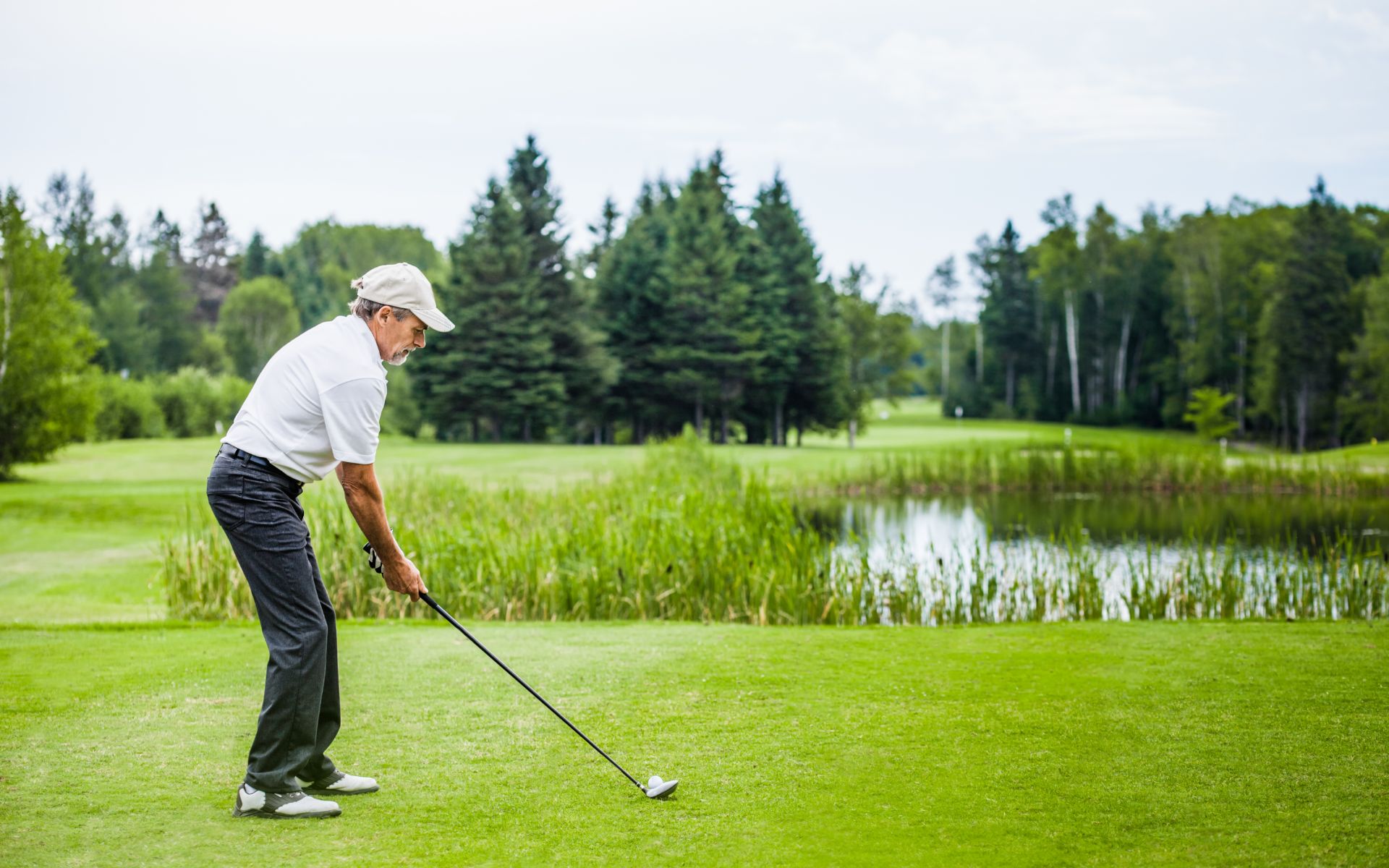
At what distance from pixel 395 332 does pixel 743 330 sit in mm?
39472

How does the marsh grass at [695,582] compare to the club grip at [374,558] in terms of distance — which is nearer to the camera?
the club grip at [374,558]

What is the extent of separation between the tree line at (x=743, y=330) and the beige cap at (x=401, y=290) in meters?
20.7

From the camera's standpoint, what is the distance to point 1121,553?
1553 cm

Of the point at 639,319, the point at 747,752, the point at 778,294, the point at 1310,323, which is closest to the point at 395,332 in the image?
the point at 747,752

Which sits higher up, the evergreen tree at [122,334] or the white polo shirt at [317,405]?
the evergreen tree at [122,334]

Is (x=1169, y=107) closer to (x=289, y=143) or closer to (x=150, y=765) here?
(x=289, y=143)

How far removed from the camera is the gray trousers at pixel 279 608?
3775 millimetres

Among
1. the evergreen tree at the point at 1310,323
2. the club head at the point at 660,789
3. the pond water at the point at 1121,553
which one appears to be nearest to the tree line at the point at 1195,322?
the evergreen tree at the point at 1310,323

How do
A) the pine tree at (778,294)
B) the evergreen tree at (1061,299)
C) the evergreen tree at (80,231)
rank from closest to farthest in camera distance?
1. the pine tree at (778,294)
2. the evergreen tree at (80,231)
3. the evergreen tree at (1061,299)

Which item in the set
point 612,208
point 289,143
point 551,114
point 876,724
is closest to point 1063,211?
point 612,208

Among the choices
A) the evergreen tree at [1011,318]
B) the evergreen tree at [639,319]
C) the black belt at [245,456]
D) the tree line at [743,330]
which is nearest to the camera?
the black belt at [245,456]

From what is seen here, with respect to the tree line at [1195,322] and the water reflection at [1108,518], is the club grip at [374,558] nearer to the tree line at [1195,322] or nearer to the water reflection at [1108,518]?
the water reflection at [1108,518]

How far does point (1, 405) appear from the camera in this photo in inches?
805

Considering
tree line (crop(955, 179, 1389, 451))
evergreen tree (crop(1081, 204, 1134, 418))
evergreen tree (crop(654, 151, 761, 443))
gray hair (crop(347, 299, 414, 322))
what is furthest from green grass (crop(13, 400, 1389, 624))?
evergreen tree (crop(1081, 204, 1134, 418))
